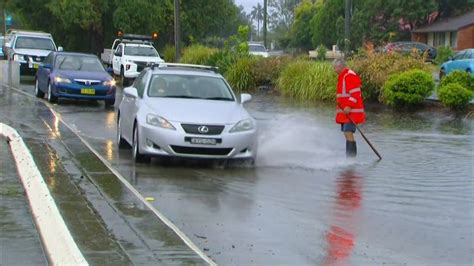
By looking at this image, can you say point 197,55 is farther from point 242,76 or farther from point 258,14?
point 258,14

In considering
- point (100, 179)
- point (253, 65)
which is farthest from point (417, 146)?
point (253, 65)

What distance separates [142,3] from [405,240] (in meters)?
33.1

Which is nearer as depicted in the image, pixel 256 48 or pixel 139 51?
pixel 139 51

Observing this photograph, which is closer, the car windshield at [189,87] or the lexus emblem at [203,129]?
the lexus emblem at [203,129]

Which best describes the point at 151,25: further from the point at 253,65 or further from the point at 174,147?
the point at 174,147

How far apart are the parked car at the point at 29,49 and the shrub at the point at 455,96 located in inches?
586

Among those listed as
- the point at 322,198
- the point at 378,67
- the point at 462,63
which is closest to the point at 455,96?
the point at 378,67

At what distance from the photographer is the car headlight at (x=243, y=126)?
1038 cm

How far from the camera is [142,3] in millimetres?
38156

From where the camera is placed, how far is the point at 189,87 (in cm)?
1159

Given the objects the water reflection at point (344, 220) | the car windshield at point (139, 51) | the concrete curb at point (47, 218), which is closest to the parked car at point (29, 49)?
the car windshield at point (139, 51)

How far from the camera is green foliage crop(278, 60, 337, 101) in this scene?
74.0ft

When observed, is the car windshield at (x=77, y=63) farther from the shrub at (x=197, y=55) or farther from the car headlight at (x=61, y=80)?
the shrub at (x=197, y=55)

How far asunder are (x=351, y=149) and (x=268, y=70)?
15113 millimetres
